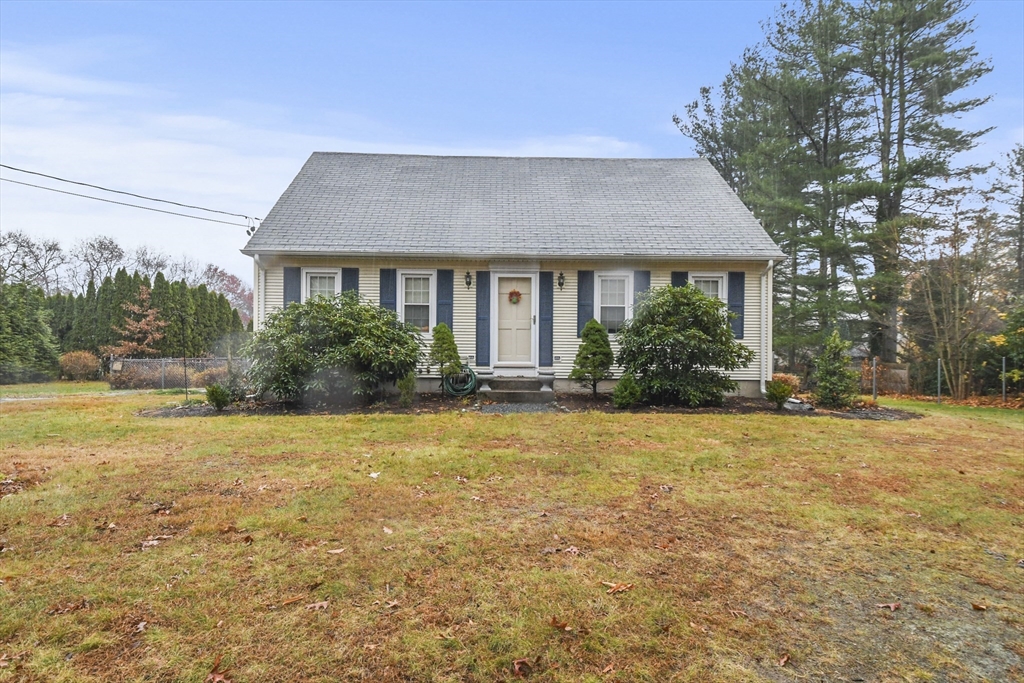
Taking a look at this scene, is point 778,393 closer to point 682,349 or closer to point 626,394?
point 682,349

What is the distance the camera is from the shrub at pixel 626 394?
9.05m

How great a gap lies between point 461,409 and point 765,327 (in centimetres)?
691

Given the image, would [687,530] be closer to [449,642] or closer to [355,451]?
[449,642]

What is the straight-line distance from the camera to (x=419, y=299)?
11.0 metres

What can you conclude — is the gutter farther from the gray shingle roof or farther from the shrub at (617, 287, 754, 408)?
the shrub at (617, 287, 754, 408)

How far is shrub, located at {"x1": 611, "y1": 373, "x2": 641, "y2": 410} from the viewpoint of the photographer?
905cm

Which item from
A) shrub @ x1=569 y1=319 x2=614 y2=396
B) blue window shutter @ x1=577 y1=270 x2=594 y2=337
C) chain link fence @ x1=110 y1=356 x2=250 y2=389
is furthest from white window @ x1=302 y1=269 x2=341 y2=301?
shrub @ x1=569 y1=319 x2=614 y2=396

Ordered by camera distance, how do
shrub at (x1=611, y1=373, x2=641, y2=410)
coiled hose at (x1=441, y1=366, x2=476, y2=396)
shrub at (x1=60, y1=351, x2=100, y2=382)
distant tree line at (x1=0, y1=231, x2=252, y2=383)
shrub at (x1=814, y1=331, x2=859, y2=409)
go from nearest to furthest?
1. shrub at (x1=611, y1=373, x2=641, y2=410)
2. shrub at (x1=814, y1=331, x2=859, y2=409)
3. coiled hose at (x1=441, y1=366, x2=476, y2=396)
4. distant tree line at (x1=0, y1=231, x2=252, y2=383)
5. shrub at (x1=60, y1=351, x2=100, y2=382)

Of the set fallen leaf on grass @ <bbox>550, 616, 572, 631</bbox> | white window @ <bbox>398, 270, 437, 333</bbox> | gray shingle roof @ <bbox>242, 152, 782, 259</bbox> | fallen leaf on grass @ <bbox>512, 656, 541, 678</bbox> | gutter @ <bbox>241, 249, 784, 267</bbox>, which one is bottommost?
fallen leaf on grass @ <bbox>512, 656, 541, 678</bbox>

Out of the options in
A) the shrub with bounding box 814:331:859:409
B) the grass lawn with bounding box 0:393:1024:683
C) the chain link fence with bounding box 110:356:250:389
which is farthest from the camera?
the chain link fence with bounding box 110:356:250:389

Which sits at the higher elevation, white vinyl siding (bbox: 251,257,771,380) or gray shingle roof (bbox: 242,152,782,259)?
gray shingle roof (bbox: 242,152,782,259)

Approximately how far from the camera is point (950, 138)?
15148 mm

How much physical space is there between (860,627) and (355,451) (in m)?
4.79

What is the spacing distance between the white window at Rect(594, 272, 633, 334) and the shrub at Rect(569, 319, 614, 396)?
112 centimetres
